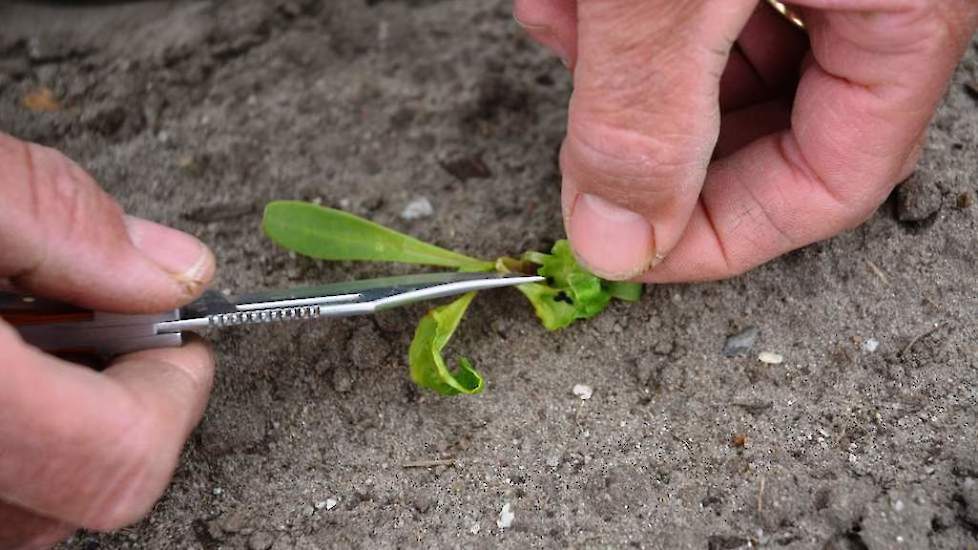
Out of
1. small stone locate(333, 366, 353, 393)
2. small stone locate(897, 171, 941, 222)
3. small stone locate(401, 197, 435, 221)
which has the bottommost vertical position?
small stone locate(333, 366, 353, 393)

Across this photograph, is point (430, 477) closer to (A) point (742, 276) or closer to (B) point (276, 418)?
(B) point (276, 418)

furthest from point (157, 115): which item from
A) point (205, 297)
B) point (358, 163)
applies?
point (205, 297)

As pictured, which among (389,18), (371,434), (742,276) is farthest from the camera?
(389,18)

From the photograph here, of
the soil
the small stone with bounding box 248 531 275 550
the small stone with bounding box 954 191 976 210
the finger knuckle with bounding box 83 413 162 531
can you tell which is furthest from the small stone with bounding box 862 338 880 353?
the finger knuckle with bounding box 83 413 162 531

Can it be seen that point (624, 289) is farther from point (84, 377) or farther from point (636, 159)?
point (84, 377)

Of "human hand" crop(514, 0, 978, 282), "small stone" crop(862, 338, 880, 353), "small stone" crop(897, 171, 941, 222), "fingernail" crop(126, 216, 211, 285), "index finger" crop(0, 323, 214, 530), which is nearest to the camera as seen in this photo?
"index finger" crop(0, 323, 214, 530)

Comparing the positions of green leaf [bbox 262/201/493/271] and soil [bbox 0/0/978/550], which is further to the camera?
green leaf [bbox 262/201/493/271]

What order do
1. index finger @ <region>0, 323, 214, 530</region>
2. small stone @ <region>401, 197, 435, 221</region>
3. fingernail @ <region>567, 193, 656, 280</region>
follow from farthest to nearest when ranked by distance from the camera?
1. small stone @ <region>401, 197, 435, 221</region>
2. fingernail @ <region>567, 193, 656, 280</region>
3. index finger @ <region>0, 323, 214, 530</region>

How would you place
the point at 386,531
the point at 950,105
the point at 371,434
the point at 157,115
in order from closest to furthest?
the point at 386,531
the point at 371,434
the point at 950,105
the point at 157,115

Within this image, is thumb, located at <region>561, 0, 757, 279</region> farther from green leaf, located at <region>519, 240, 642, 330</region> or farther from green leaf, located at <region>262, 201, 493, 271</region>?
green leaf, located at <region>262, 201, 493, 271</region>
